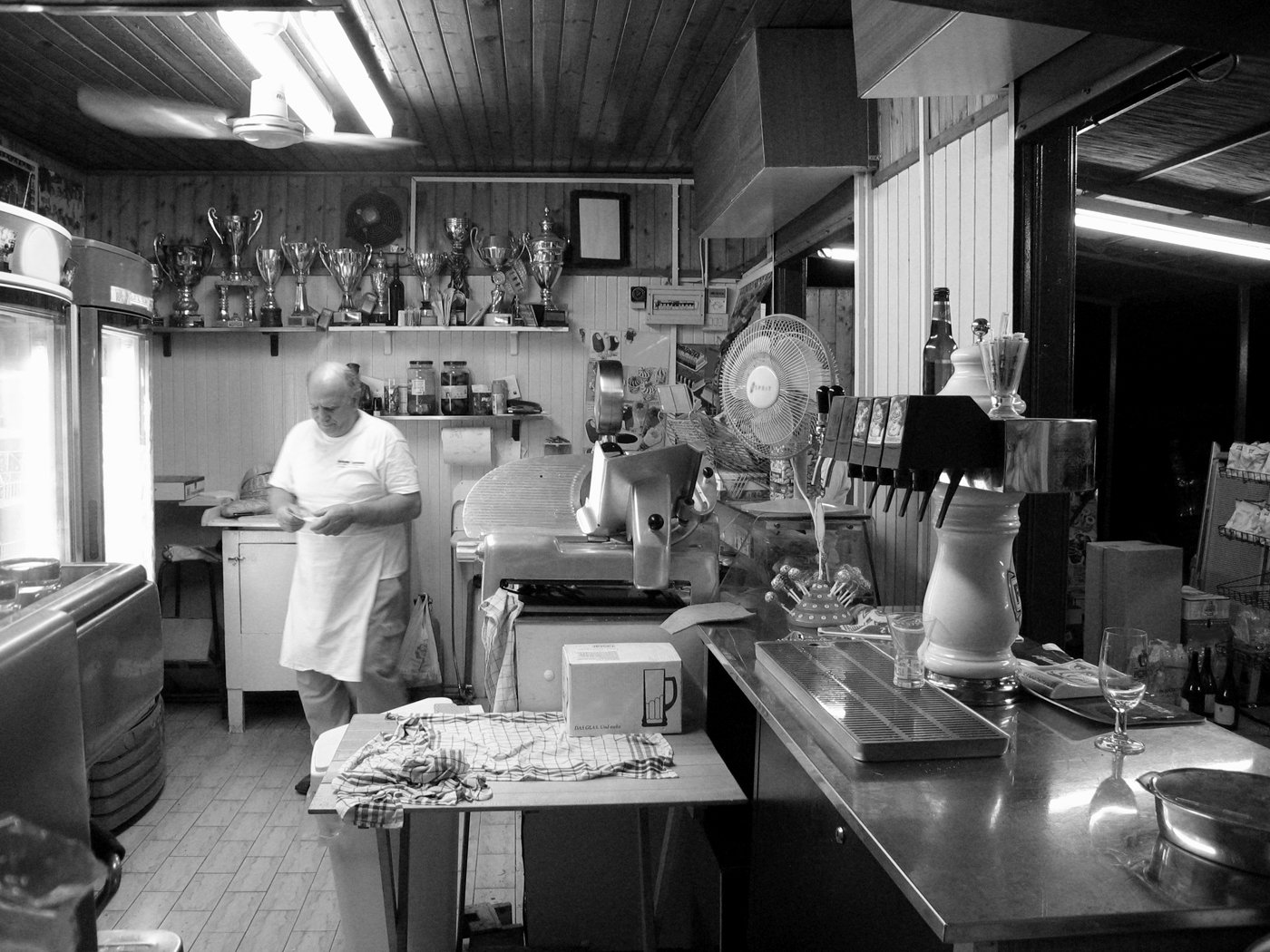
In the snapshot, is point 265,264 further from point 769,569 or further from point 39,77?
point 769,569

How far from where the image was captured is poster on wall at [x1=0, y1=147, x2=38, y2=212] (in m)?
4.90

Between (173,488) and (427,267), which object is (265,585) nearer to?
(173,488)

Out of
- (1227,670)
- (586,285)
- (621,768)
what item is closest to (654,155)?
(586,285)

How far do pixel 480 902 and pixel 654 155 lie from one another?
3.99m

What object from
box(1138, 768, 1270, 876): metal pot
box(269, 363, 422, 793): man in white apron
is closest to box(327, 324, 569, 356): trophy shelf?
box(269, 363, 422, 793): man in white apron

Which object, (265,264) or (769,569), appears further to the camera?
(265,264)

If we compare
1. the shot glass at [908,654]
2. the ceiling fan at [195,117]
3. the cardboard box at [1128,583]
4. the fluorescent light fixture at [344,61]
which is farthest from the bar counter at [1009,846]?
the fluorescent light fixture at [344,61]

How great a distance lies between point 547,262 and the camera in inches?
225

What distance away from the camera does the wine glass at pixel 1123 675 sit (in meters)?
1.62

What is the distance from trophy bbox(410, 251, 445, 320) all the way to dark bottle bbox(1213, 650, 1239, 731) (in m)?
4.50

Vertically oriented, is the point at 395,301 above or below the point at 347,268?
below

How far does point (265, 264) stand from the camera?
564 centimetres

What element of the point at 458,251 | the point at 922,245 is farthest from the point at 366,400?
the point at 922,245

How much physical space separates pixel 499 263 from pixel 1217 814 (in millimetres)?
5045
